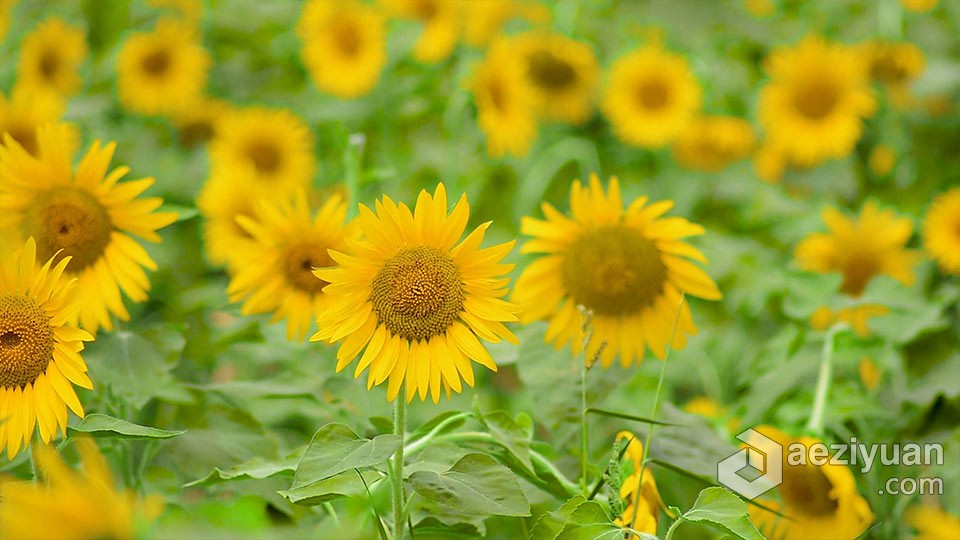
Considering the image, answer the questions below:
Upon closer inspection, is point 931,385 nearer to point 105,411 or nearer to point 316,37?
point 105,411

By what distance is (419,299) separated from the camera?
2.46 feet

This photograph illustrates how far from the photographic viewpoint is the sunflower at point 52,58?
80.0 inches

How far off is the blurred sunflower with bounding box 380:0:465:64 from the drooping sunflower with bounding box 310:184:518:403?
57.7 inches

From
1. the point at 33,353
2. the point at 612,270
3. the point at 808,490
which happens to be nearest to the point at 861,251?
the point at 808,490

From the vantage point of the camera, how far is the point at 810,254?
5.06 feet

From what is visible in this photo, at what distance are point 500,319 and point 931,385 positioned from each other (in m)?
0.65

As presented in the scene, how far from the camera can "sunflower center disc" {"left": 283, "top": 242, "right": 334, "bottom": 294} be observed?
39.5 inches

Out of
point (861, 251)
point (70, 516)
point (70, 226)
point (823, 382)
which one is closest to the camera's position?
point (70, 516)

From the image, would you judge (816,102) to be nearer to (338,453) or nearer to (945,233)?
(945,233)

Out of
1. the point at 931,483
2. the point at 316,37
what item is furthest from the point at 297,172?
the point at 931,483

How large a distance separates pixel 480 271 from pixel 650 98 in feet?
4.91

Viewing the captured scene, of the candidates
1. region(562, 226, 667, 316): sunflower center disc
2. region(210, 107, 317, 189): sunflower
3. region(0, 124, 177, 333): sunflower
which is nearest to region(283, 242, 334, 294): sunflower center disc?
region(0, 124, 177, 333): sunflower

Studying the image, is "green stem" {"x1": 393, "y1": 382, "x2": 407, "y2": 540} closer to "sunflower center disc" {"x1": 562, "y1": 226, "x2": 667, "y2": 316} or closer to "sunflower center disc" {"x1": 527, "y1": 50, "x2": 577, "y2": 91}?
"sunflower center disc" {"x1": 562, "y1": 226, "x2": 667, "y2": 316}

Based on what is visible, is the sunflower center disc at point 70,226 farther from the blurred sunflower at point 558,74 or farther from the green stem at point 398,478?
the blurred sunflower at point 558,74
